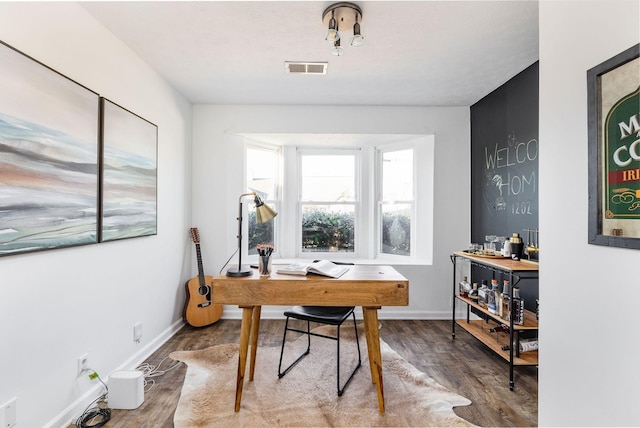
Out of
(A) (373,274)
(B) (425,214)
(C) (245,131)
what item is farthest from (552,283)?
(C) (245,131)

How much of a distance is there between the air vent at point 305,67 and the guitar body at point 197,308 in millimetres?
2204

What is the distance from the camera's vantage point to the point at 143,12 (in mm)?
1908

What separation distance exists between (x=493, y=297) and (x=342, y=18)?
2352 mm

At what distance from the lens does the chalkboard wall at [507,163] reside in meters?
2.57

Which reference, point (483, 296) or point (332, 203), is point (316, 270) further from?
point (332, 203)

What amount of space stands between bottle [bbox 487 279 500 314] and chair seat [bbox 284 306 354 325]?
1187 millimetres

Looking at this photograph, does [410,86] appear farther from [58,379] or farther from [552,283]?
[58,379]

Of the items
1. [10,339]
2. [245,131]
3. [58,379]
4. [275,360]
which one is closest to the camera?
[10,339]

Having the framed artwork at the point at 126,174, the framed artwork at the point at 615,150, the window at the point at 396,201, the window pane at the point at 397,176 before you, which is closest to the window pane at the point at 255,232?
the framed artwork at the point at 126,174

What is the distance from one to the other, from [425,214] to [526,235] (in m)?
1.21

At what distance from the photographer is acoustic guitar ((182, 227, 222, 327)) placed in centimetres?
320

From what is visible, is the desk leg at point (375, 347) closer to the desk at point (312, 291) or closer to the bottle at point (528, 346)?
the desk at point (312, 291)

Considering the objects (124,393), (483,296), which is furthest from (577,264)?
(124,393)

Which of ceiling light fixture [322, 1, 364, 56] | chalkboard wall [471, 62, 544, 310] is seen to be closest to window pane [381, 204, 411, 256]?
chalkboard wall [471, 62, 544, 310]
